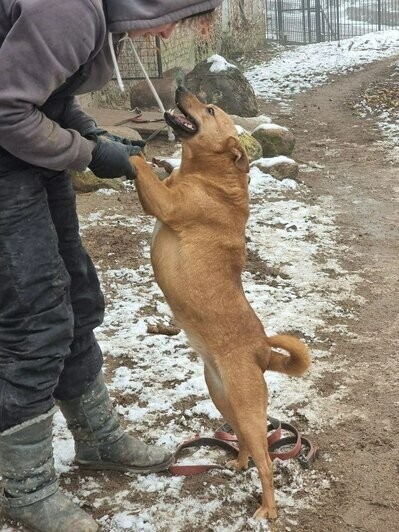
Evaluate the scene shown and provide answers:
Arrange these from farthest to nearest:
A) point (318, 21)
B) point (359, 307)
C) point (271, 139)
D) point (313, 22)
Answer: point (313, 22), point (318, 21), point (271, 139), point (359, 307)

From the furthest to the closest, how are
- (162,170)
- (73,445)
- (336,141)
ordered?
(336,141) < (162,170) < (73,445)

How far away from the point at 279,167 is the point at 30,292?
6.21m

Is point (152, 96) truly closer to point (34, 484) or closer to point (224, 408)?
point (224, 408)

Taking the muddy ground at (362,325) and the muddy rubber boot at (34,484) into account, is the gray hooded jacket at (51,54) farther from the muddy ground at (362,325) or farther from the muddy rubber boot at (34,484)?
the muddy ground at (362,325)

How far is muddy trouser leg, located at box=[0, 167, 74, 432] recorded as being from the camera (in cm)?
244

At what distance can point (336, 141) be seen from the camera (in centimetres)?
1069

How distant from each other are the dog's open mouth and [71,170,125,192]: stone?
12.3ft

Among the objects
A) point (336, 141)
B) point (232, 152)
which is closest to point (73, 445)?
point (232, 152)

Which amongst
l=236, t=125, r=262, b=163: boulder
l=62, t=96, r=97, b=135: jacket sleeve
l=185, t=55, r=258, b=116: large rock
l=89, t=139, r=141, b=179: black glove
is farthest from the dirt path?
l=62, t=96, r=97, b=135: jacket sleeve

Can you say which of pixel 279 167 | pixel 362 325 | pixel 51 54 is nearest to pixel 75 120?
pixel 51 54

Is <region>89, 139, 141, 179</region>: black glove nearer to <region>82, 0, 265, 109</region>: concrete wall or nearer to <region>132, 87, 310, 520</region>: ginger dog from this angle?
<region>132, 87, 310, 520</region>: ginger dog

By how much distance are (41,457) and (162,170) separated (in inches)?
193

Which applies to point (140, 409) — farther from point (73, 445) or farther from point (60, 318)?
point (60, 318)

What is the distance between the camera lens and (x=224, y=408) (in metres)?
3.15
